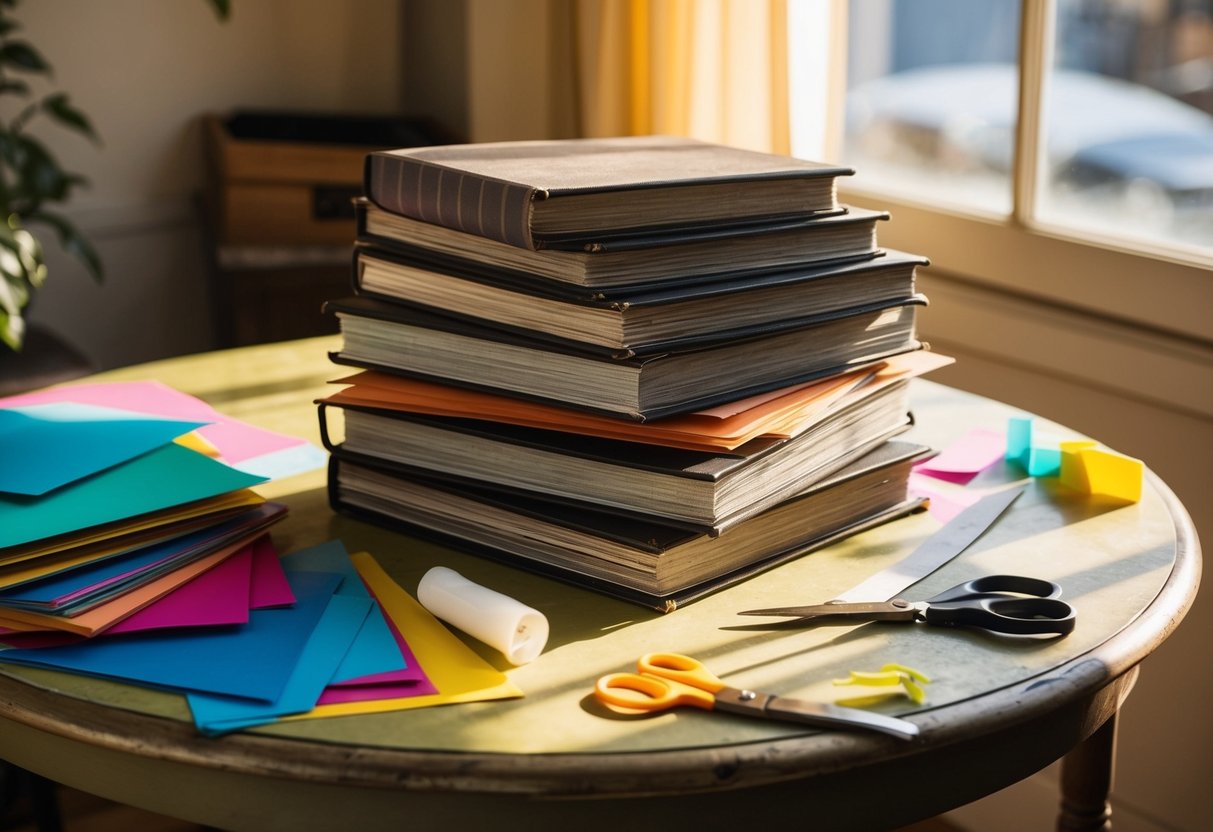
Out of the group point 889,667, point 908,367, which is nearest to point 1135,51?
point 908,367

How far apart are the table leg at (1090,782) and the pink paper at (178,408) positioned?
28.1 inches

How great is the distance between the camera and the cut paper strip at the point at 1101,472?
39.4 inches

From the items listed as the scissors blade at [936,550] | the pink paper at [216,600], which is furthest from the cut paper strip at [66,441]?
the scissors blade at [936,550]

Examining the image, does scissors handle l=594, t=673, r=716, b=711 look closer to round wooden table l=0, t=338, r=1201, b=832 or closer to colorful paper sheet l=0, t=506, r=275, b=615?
round wooden table l=0, t=338, r=1201, b=832

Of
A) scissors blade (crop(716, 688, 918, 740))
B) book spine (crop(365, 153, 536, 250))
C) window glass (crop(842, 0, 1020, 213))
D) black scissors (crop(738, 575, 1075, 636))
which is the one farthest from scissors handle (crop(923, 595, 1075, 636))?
window glass (crop(842, 0, 1020, 213))

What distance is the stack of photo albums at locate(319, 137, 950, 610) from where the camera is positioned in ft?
2.65

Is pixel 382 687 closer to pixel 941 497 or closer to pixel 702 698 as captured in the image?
pixel 702 698

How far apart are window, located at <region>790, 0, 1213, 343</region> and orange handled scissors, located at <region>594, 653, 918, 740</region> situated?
37.6 inches

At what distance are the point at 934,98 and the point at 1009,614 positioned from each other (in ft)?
4.04

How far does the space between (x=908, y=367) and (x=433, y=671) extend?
47cm

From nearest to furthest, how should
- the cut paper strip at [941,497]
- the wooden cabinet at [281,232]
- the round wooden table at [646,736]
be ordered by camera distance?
the round wooden table at [646,736] → the cut paper strip at [941,497] → the wooden cabinet at [281,232]

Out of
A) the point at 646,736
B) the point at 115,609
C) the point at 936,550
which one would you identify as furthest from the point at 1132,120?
the point at 115,609

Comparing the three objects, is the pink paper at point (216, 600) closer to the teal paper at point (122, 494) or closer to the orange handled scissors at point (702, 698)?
the teal paper at point (122, 494)

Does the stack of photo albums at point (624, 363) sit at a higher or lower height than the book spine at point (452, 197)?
lower
